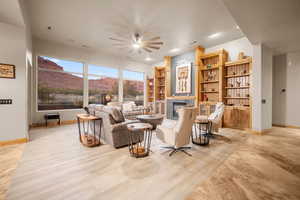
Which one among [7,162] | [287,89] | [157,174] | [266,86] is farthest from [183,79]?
[7,162]

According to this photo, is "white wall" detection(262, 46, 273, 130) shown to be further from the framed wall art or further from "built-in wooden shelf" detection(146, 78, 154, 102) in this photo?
the framed wall art

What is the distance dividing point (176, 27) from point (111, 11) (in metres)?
2.14

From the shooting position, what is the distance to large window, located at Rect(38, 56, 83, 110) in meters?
5.54

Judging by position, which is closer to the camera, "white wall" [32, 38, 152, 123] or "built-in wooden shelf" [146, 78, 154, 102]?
"white wall" [32, 38, 152, 123]

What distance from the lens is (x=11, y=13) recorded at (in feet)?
9.23

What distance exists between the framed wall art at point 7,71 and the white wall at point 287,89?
932cm

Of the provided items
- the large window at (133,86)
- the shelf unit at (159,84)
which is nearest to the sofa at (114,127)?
the large window at (133,86)

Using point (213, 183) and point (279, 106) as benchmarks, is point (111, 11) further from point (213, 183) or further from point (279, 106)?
point (279, 106)

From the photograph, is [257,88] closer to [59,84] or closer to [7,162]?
[7,162]

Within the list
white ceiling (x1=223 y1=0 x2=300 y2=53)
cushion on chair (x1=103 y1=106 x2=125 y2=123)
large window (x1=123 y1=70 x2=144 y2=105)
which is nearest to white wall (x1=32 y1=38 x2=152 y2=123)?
large window (x1=123 y1=70 x2=144 y2=105)

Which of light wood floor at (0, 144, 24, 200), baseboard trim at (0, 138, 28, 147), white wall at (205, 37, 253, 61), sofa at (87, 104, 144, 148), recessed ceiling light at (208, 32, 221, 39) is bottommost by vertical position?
light wood floor at (0, 144, 24, 200)

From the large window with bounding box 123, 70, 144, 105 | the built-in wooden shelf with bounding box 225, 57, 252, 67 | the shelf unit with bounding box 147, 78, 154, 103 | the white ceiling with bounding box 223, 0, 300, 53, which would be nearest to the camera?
the white ceiling with bounding box 223, 0, 300, 53

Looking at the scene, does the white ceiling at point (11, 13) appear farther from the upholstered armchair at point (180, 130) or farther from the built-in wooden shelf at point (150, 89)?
the built-in wooden shelf at point (150, 89)

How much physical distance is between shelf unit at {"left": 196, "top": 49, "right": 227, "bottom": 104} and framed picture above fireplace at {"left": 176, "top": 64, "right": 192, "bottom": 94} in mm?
584
